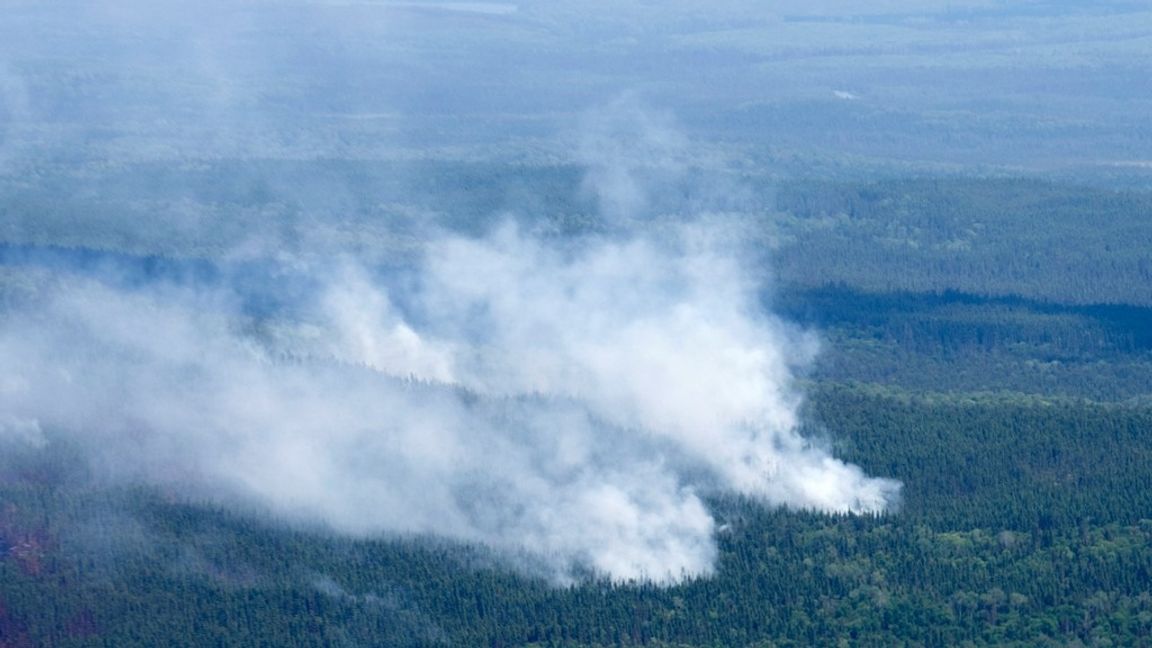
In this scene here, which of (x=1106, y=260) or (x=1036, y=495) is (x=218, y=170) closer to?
(x=1106, y=260)

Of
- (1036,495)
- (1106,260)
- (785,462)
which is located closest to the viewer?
(1036,495)

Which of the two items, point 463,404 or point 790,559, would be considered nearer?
point 790,559

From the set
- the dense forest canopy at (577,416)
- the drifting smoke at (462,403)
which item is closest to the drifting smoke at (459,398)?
the drifting smoke at (462,403)

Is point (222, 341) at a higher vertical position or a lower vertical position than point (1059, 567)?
lower

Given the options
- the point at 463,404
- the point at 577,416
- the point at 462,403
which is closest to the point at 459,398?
the point at 462,403

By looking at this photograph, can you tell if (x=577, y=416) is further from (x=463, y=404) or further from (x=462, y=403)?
(x=462, y=403)

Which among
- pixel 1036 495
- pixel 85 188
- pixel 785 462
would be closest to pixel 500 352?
pixel 785 462

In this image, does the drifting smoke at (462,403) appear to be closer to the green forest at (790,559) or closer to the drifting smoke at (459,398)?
the drifting smoke at (459,398)

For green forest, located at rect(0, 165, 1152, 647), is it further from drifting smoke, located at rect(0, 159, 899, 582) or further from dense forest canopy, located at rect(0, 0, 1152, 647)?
drifting smoke, located at rect(0, 159, 899, 582)
